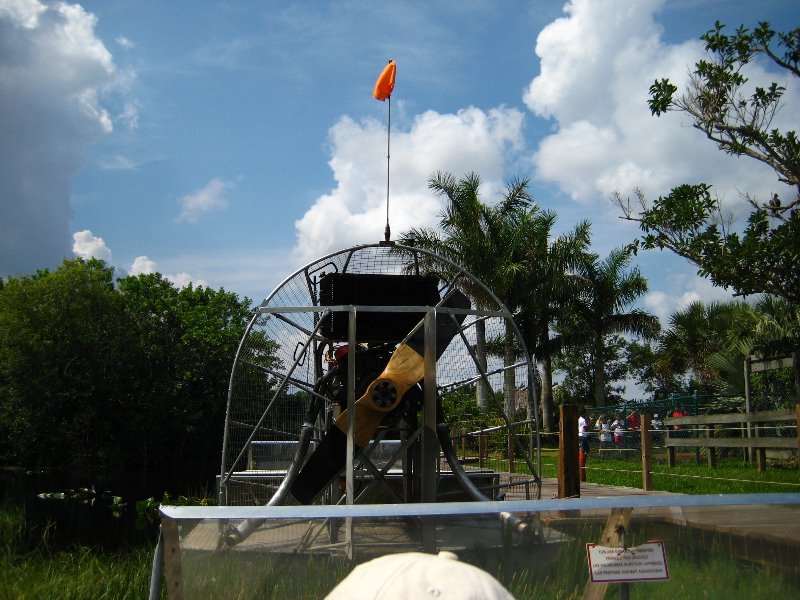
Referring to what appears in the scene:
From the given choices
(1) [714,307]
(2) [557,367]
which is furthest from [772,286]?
(2) [557,367]

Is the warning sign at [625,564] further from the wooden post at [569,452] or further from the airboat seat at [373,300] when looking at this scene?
the wooden post at [569,452]

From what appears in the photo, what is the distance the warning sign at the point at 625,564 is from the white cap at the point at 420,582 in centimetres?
122

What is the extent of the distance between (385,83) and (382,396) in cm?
489

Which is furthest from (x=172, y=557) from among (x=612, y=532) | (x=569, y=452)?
(x=569, y=452)

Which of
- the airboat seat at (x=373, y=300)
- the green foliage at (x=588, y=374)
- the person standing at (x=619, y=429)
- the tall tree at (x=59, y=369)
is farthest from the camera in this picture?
the green foliage at (x=588, y=374)

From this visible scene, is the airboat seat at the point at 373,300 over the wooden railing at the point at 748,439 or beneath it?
over

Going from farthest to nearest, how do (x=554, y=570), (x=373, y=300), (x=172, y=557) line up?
(x=373, y=300) → (x=554, y=570) → (x=172, y=557)

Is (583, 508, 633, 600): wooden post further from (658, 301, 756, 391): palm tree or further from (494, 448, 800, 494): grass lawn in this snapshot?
(658, 301, 756, 391): palm tree

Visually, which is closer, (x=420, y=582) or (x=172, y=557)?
(x=420, y=582)

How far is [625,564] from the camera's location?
3.32 meters

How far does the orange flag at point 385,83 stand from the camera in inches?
440

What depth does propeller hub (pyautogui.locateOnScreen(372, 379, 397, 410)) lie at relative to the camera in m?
8.72

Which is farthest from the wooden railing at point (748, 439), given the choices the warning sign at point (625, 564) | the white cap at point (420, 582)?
the white cap at point (420, 582)

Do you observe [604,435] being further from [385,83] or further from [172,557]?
[172,557]
